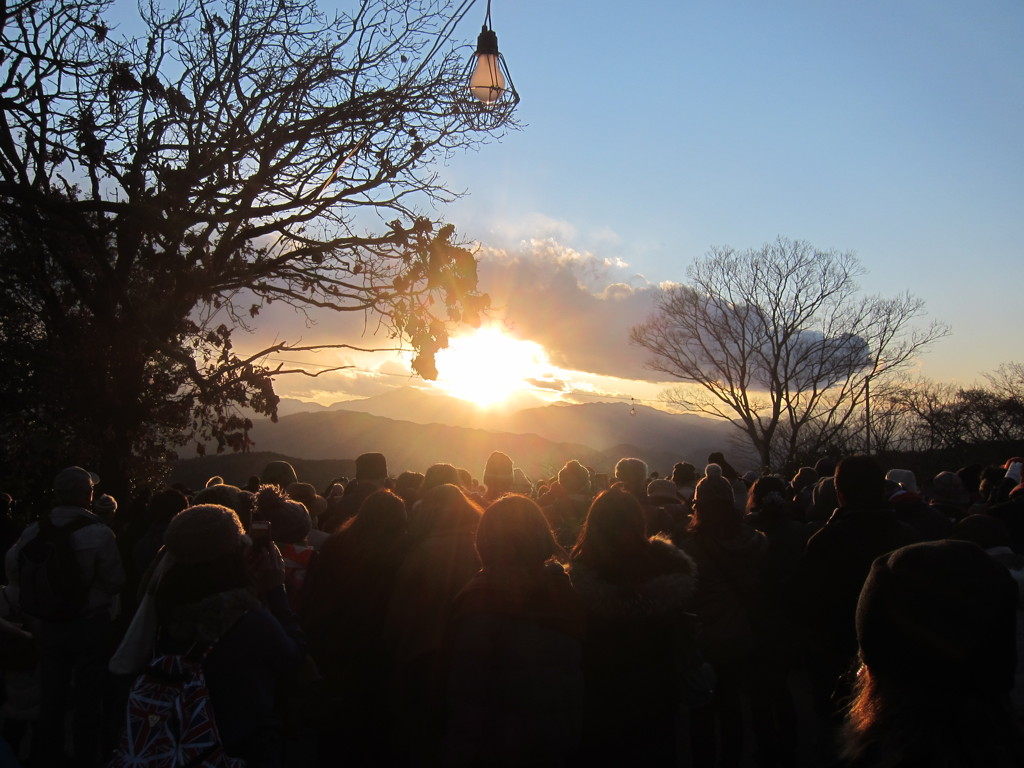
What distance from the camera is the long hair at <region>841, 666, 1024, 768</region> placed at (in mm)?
1790

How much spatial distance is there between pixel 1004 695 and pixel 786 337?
102 ft

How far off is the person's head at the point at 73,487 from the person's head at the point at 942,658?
527cm

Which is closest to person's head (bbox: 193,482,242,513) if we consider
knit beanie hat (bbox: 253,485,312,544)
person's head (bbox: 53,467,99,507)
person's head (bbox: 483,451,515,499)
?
knit beanie hat (bbox: 253,485,312,544)

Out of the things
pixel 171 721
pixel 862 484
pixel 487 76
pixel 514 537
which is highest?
pixel 487 76

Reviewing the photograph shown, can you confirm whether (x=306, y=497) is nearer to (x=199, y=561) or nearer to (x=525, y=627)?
(x=199, y=561)

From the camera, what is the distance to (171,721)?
9.72ft

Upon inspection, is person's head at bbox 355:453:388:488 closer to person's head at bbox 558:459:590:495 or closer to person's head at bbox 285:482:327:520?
person's head at bbox 285:482:327:520

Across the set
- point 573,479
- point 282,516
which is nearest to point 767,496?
point 573,479

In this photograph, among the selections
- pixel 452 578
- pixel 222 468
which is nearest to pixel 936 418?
pixel 222 468

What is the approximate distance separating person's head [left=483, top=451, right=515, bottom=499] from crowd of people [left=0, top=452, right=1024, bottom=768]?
1237 millimetres

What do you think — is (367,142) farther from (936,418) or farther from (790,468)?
(936,418)

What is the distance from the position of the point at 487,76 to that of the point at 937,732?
20.5 feet

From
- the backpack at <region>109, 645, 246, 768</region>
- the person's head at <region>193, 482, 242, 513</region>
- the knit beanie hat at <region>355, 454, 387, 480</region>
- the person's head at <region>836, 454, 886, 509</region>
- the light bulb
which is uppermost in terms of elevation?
the light bulb

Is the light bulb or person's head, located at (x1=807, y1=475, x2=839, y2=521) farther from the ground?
the light bulb
